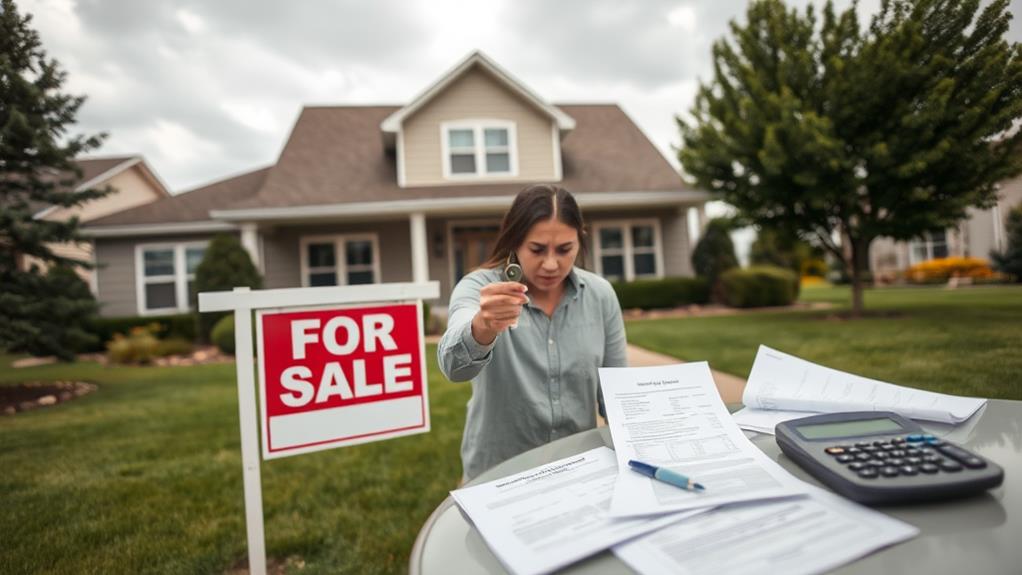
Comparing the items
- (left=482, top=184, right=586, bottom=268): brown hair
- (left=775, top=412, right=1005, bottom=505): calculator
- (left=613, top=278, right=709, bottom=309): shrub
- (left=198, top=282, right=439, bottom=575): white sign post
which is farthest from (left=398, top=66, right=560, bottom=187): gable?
(left=775, top=412, right=1005, bottom=505): calculator

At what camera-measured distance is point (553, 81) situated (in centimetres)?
241

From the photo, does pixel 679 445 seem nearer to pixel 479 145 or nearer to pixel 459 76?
pixel 479 145

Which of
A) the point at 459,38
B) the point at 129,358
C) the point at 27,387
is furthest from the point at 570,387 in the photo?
the point at 129,358

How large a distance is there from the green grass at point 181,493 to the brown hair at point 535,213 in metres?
1.37

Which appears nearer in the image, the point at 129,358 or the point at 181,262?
the point at 129,358

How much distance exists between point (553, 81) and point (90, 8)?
1.75 metres

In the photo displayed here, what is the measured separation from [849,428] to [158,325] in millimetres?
11763

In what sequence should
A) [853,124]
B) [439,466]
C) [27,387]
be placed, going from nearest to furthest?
[853,124]
[27,387]
[439,466]

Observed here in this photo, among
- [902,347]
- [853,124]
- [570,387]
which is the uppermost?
[853,124]

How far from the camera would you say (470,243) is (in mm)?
11453

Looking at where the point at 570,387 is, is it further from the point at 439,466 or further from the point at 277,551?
the point at 439,466

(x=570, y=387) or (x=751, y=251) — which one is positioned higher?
(x=751, y=251)

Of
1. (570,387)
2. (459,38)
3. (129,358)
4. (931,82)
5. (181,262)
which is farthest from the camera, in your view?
(181,262)

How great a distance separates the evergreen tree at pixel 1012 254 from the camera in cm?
116
